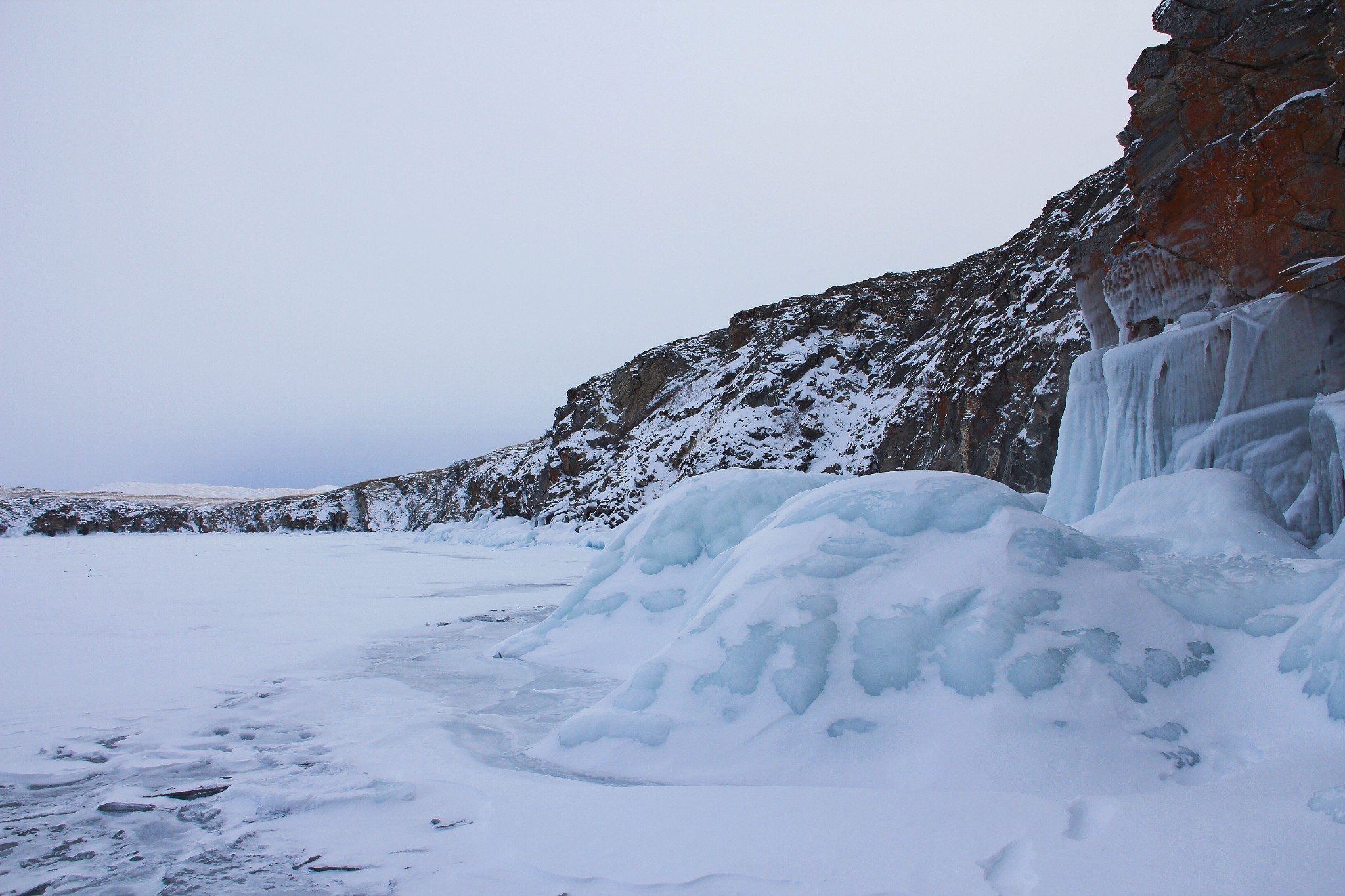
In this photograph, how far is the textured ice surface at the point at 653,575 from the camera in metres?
6.35

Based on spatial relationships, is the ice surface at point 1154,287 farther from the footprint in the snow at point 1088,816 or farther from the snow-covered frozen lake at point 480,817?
the footprint in the snow at point 1088,816

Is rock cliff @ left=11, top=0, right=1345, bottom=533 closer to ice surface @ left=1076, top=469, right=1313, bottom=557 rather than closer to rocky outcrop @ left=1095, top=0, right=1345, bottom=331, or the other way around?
rocky outcrop @ left=1095, top=0, right=1345, bottom=331

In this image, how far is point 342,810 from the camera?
2.86 meters

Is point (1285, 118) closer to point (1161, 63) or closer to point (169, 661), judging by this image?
point (1161, 63)

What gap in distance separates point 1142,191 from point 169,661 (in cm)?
1309

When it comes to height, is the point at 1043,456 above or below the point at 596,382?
below

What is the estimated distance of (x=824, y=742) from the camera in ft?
10.5

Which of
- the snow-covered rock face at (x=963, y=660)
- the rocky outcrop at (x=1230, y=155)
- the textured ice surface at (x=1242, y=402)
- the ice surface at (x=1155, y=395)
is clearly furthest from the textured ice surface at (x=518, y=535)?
the snow-covered rock face at (x=963, y=660)

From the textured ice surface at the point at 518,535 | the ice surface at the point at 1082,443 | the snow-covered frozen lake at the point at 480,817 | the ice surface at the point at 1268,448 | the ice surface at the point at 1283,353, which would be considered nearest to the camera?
the snow-covered frozen lake at the point at 480,817

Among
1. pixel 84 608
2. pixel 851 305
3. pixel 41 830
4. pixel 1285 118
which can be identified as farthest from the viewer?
pixel 851 305

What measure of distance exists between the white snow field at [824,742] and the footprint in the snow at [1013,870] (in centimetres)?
1

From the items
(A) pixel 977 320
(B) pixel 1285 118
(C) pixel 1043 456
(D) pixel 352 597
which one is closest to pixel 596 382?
(A) pixel 977 320

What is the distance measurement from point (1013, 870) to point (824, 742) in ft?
3.63

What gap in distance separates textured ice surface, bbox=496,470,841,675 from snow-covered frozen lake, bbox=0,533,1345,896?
1.04 m
